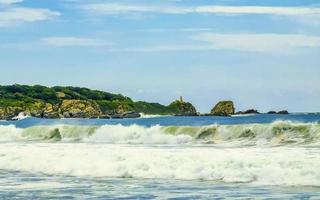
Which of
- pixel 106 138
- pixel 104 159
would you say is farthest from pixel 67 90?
pixel 104 159

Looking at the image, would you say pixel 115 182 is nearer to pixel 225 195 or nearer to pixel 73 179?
pixel 73 179

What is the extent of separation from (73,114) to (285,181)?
127 metres

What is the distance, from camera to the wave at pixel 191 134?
30750mm

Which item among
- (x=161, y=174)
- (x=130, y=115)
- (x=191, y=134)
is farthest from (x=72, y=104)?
(x=161, y=174)

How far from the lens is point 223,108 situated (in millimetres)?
124250

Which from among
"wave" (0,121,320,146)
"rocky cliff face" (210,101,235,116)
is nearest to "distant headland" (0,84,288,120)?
"rocky cliff face" (210,101,235,116)

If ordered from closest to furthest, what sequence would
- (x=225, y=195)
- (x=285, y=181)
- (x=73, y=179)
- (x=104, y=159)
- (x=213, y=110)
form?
(x=225, y=195) < (x=285, y=181) < (x=73, y=179) < (x=104, y=159) < (x=213, y=110)

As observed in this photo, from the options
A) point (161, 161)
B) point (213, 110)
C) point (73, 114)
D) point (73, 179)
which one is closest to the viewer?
point (73, 179)

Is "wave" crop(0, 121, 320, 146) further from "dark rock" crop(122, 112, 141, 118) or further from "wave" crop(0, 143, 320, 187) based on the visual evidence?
"dark rock" crop(122, 112, 141, 118)

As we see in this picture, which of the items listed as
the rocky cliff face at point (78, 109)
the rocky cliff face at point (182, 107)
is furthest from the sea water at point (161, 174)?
the rocky cliff face at point (78, 109)

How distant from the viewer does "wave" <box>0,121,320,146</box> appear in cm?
3075

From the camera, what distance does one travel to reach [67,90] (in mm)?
166875

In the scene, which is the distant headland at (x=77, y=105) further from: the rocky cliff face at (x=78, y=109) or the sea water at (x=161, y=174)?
the sea water at (x=161, y=174)

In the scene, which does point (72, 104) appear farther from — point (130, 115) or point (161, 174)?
point (161, 174)
